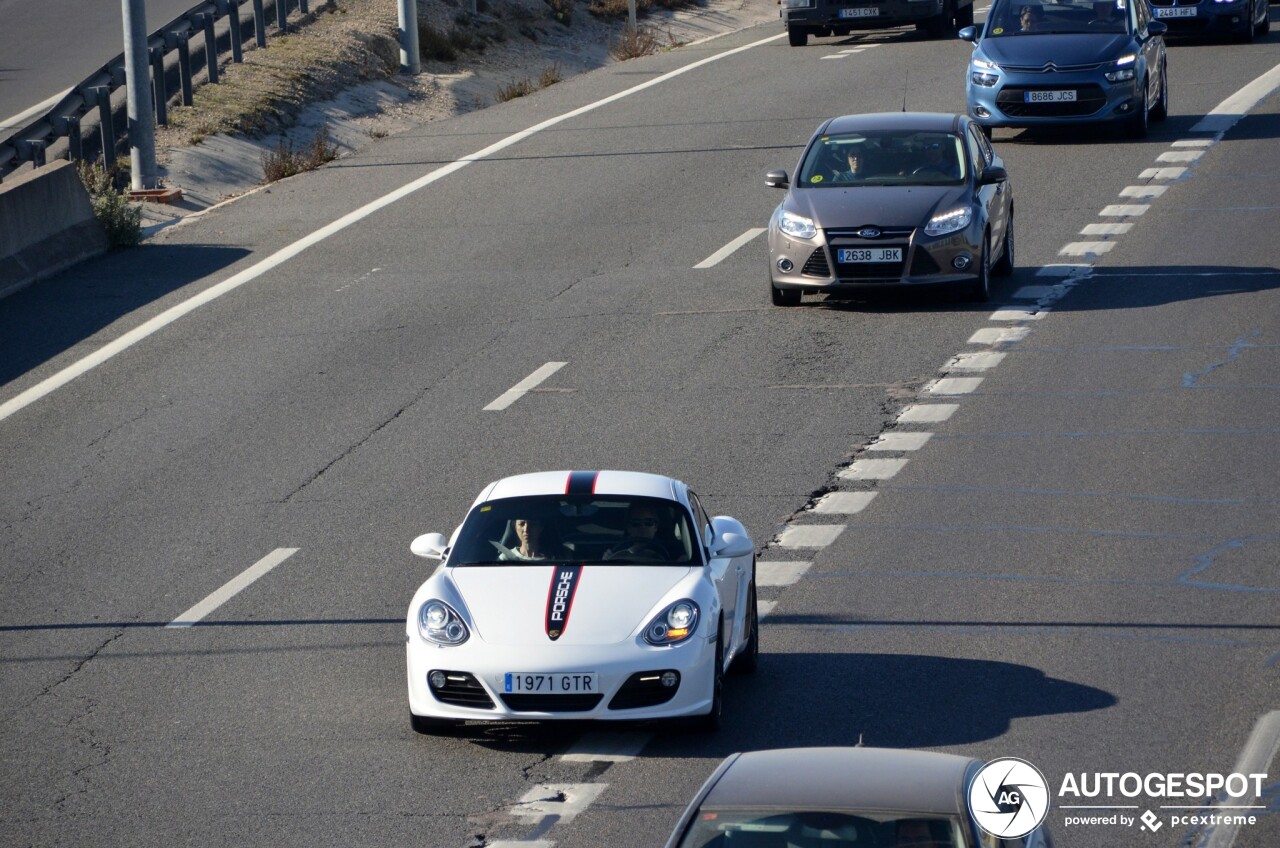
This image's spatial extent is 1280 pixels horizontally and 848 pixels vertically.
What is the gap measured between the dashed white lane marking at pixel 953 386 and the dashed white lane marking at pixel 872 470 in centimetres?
198

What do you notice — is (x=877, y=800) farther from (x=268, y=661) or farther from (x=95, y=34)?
(x=95, y=34)

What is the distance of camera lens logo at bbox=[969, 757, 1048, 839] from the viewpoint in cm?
580

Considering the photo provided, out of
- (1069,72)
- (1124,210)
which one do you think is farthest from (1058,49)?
(1124,210)

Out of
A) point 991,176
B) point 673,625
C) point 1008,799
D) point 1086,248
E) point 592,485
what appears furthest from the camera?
point 1086,248

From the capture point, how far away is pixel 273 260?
22.0 m

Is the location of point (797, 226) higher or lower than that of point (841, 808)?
lower

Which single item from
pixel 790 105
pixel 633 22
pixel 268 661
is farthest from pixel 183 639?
pixel 633 22

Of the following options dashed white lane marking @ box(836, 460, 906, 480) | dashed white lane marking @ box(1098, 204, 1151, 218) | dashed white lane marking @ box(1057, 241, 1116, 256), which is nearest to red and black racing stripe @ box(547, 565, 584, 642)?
dashed white lane marking @ box(836, 460, 906, 480)

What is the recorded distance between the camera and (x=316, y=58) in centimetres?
3122

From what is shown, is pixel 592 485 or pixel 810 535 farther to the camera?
pixel 810 535

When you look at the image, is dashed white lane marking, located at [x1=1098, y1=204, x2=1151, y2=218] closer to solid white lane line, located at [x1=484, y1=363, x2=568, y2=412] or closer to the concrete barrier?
solid white lane line, located at [x1=484, y1=363, x2=568, y2=412]

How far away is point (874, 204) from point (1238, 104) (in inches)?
483

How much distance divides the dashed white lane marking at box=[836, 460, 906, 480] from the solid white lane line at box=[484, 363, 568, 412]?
332 cm
